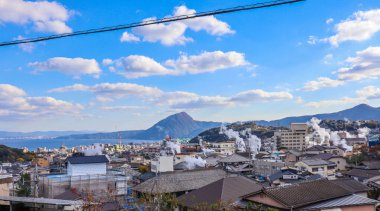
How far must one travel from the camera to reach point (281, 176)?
26391mm

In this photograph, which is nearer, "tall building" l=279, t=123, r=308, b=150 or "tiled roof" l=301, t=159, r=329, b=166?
"tiled roof" l=301, t=159, r=329, b=166

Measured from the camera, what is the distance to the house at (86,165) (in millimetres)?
24000

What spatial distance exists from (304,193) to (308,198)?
0.33 metres

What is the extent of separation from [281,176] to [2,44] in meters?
24.2

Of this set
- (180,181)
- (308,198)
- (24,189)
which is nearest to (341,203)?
(308,198)

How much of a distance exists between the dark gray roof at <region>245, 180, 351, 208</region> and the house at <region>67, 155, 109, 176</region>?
1480cm

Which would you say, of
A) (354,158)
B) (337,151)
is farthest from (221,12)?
(337,151)

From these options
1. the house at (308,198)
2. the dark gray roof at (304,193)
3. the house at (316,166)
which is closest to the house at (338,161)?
the house at (316,166)

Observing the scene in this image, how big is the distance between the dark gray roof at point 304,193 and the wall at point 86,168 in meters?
14.8

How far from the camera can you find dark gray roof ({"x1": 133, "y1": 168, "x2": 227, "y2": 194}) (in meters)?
21.5

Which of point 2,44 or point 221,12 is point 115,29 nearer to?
point 221,12

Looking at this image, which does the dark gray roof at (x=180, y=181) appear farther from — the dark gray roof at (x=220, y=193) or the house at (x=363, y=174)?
the house at (x=363, y=174)

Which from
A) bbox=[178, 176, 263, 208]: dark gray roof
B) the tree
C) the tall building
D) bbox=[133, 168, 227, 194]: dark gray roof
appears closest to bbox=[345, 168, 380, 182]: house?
bbox=[133, 168, 227, 194]: dark gray roof

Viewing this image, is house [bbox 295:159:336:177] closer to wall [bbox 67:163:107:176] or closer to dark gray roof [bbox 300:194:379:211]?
A: wall [bbox 67:163:107:176]
